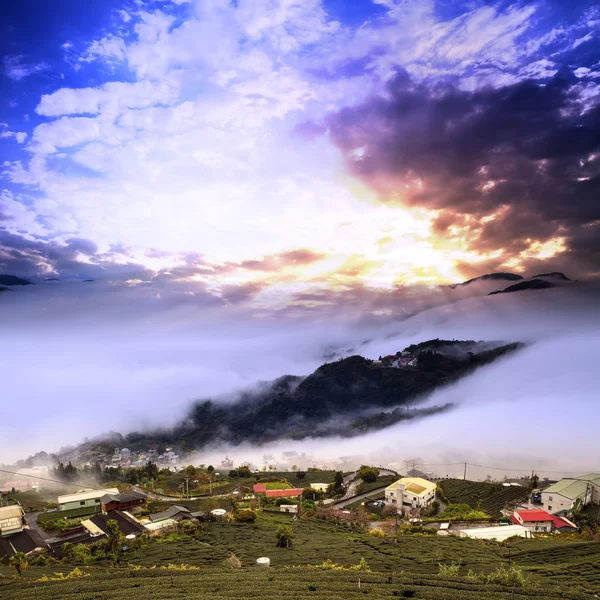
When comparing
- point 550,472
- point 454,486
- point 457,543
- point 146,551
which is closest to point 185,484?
point 146,551

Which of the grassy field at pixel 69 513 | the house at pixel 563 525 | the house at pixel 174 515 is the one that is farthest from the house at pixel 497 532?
the grassy field at pixel 69 513

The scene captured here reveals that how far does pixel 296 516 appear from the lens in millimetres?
43406

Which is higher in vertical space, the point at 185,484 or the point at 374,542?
the point at 374,542

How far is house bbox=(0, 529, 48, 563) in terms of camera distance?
31922 millimetres

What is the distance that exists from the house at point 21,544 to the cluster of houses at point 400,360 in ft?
387

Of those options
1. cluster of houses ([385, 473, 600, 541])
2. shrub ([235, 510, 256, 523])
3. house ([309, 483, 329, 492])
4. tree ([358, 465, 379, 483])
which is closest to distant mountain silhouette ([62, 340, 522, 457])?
tree ([358, 465, 379, 483])

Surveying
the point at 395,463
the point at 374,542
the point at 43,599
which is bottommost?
the point at 395,463

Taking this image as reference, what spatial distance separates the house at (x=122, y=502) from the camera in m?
44.5

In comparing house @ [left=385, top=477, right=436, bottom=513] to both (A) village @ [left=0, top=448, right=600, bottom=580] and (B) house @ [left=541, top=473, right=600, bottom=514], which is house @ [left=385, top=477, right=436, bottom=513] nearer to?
(A) village @ [left=0, top=448, right=600, bottom=580]

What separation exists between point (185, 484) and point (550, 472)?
53135 mm

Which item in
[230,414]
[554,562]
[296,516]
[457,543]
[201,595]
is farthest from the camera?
[230,414]

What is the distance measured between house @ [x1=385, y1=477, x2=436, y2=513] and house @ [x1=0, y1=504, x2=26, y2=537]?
127 ft

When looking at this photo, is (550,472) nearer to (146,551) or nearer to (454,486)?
(454,486)

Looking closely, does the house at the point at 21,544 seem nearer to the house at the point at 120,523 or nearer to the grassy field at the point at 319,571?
the house at the point at 120,523
